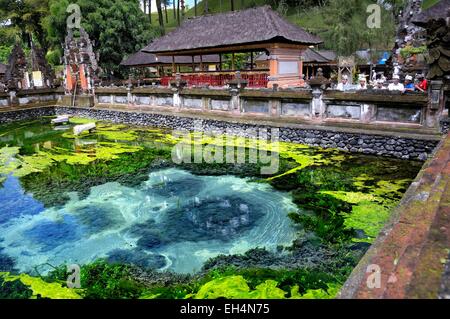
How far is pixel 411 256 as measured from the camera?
125 inches

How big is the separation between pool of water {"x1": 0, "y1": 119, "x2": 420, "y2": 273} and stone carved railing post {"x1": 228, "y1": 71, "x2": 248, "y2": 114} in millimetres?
2983

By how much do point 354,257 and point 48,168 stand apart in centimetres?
964

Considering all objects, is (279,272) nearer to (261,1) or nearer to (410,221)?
(410,221)

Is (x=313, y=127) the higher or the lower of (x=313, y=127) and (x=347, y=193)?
the higher

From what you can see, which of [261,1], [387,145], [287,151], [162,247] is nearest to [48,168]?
[162,247]

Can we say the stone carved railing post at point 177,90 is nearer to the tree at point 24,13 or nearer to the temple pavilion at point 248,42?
the temple pavilion at point 248,42

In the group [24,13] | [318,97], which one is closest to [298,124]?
[318,97]

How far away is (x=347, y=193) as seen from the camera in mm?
8070

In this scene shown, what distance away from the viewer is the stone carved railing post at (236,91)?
13985 mm

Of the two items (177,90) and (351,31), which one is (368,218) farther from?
(351,31)

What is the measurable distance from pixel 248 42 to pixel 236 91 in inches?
166

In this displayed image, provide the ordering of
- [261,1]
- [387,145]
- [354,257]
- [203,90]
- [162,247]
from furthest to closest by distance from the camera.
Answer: [261,1] < [203,90] < [387,145] < [162,247] < [354,257]

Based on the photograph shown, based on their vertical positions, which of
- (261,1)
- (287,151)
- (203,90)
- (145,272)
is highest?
(261,1)
